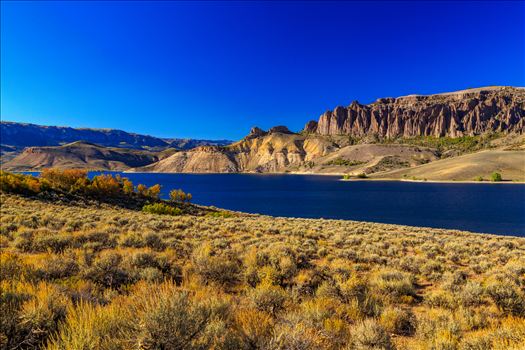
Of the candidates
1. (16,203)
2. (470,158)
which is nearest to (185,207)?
(16,203)

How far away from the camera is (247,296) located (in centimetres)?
630

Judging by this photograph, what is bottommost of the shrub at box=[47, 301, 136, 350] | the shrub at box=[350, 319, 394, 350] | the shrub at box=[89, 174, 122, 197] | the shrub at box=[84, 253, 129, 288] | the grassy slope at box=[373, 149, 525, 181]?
the shrub at box=[89, 174, 122, 197]

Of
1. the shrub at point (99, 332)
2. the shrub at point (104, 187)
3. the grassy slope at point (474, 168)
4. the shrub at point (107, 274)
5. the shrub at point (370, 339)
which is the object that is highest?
the grassy slope at point (474, 168)

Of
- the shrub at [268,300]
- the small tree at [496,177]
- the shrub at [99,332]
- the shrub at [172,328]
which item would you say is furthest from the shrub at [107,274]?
the small tree at [496,177]

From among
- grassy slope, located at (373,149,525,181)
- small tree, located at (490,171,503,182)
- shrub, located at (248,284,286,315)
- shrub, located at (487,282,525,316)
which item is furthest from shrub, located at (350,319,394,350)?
small tree, located at (490,171,503,182)

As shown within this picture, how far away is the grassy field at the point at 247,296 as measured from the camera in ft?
12.2

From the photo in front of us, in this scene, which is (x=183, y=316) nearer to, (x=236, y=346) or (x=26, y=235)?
(x=236, y=346)

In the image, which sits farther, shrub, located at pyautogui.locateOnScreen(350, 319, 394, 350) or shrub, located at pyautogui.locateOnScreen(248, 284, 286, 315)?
shrub, located at pyautogui.locateOnScreen(248, 284, 286, 315)

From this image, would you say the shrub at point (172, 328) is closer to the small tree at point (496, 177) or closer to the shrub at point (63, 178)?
the shrub at point (63, 178)

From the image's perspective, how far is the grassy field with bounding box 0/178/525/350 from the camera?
3727 millimetres

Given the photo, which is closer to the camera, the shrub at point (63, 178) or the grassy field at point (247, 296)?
the grassy field at point (247, 296)

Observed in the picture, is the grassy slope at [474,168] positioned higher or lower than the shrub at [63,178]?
higher

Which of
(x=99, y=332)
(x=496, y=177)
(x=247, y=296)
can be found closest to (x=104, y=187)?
(x=247, y=296)

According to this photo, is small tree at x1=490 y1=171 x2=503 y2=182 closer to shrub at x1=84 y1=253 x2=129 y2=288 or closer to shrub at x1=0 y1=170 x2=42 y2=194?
shrub at x1=0 y1=170 x2=42 y2=194
